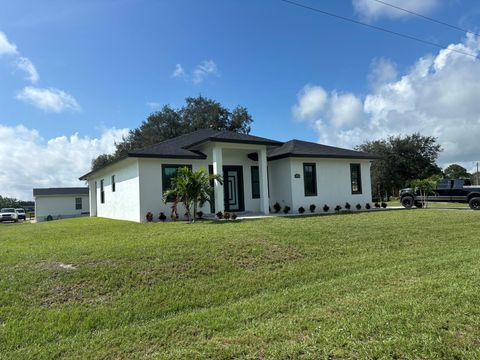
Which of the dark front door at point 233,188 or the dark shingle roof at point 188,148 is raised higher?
the dark shingle roof at point 188,148

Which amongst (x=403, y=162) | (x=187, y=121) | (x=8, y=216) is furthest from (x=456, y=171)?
(x=8, y=216)

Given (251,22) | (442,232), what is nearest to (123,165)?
(251,22)

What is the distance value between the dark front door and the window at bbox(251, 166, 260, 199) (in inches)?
26.9

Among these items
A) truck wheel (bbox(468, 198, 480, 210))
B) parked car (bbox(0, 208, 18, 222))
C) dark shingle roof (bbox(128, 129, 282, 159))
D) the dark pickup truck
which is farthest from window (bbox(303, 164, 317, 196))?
parked car (bbox(0, 208, 18, 222))

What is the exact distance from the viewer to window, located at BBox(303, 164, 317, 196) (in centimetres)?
1779

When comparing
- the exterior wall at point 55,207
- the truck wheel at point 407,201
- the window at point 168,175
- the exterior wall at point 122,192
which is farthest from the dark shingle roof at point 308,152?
the exterior wall at point 55,207

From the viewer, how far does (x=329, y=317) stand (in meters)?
4.20

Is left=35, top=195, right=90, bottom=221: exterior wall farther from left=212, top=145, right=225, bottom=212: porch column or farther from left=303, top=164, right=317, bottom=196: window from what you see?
left=303, top=164, right=317, bottom=196: window

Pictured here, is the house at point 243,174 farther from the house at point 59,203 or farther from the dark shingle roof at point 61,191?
the dark shingle roof at point 61,191

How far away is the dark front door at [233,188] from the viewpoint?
56.4 feet

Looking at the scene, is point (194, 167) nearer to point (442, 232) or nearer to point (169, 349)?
point (442, 232)

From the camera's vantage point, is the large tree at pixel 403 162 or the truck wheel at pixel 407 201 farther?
the large tree at pixel 403 162

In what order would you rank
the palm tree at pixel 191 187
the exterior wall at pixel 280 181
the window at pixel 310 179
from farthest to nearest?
1. the window at pixel 310 179
2. the exterior wall at pixel 280 181
3. the palm tree at pixel 191 187

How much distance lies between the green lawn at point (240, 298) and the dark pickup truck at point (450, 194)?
10.7 meters
